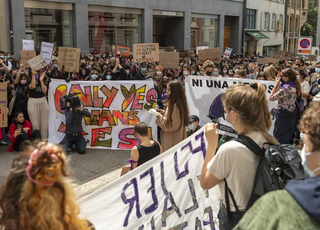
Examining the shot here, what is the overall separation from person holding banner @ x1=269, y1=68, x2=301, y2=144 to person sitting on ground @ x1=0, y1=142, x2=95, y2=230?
4.88 metres

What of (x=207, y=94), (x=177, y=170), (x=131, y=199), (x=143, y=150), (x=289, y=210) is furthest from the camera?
(x=207, y=94)

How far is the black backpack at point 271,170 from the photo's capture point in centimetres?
192

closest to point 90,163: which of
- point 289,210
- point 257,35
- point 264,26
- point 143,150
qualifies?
point 143,150

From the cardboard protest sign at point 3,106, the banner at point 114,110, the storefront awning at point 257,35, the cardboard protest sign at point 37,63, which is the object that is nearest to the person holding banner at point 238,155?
the banner at point 114,110

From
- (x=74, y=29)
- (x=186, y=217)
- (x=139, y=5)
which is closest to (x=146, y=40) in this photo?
(x=139, y=5)

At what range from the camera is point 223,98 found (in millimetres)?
2365

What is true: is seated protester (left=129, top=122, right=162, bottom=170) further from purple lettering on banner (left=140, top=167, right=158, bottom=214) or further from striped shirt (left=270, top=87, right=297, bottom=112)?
striped shirt (left=270, top=87, right=297, bottom=112)

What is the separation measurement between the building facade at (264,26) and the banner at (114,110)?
96.6ft

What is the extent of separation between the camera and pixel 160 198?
114 inches

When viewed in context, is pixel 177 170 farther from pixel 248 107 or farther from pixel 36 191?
pixel 36 191

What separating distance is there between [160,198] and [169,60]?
8.83 metres

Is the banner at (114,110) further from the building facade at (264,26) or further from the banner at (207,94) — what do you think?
the building facade at (264,26)

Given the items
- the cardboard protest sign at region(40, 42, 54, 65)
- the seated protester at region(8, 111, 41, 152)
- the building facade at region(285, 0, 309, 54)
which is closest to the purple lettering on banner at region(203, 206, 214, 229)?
the seated protester at region(8, 111, 41, 152)

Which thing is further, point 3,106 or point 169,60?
point 169,60
